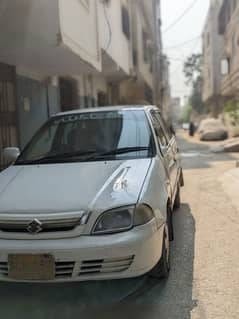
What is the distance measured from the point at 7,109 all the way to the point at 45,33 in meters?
1.87

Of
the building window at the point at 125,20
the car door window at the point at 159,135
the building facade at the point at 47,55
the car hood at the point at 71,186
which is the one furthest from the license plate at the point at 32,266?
the building window at the point at 125,20

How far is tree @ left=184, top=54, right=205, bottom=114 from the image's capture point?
62875 mm

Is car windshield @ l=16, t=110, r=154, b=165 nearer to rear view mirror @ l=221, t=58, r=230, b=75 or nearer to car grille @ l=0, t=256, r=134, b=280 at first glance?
car grille @ l=0, t=256, r=134, b=280

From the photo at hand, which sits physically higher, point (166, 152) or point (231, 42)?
point (231, 42)

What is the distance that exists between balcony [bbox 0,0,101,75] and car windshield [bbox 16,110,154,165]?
1930 mm

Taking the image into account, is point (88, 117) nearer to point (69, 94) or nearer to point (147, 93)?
point (69, 94)

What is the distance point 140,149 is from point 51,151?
1013 millimetres

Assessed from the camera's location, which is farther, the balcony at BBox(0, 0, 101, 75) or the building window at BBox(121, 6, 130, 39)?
the building window at BBox(121, 6, 130, 39)

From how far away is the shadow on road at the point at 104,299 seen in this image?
3.70 m

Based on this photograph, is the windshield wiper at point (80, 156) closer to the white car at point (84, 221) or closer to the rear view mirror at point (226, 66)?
the white car at point (84, 221)

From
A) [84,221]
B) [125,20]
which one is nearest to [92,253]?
[84,221]

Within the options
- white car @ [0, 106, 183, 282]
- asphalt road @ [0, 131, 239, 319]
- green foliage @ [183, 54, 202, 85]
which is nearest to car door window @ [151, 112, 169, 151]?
white car @ [0, 106, 183, 282]

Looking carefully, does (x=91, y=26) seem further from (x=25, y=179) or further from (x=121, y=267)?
(x=121, y=267)

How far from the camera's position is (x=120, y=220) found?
3674 millimetres
